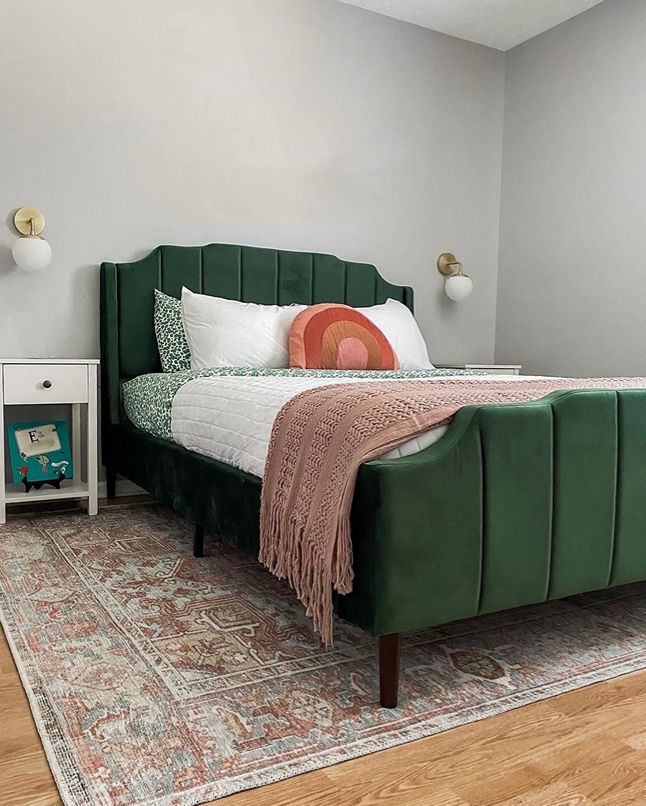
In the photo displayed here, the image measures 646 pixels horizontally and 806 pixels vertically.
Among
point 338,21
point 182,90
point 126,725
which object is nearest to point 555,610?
point 126,725

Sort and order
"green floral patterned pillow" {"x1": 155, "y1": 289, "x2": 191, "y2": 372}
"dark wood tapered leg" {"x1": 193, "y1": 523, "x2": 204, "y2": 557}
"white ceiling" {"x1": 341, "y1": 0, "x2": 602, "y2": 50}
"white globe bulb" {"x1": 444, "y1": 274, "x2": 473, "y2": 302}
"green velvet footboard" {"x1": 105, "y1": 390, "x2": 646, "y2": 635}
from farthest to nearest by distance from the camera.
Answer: "white globe bulb" {"x1": 444, "y1": 274, "x2": 473, "y2": 302} → "white ceiling" {"x1": 341, "y1": 0, "x2": 602, "y2": 50} → "green floral patterned pillow" {"x1": 155, "y1": 289, "x2": 191, "y2": 372} → "dark wood tapered leg" {"x1": 193, "y1": 523, "x2": 204, "y2": 557} → "green velvet footboard" {"x1": 105, "y1": 390, "x2": 646, "y2": 635}

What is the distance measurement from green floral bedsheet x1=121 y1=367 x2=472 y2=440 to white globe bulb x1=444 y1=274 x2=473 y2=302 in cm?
129

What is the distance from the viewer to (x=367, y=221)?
4.10m

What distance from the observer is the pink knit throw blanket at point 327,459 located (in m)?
1.54

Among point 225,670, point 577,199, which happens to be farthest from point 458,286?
point 225,670

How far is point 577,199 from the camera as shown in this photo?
3998 millimetres

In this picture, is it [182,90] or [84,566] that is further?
[182,90]

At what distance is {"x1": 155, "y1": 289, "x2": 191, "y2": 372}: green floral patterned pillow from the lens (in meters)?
3.32

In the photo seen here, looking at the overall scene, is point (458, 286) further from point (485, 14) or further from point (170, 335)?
point (170, 335)

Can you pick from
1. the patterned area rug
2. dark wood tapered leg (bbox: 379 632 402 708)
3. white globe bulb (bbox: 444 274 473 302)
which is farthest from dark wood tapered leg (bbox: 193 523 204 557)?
white globe bulb (bbox: 444 274 473 302)

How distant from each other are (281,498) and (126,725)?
1.98 feet

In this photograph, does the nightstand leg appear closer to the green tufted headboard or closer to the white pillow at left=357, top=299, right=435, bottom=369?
the green tufted headboard

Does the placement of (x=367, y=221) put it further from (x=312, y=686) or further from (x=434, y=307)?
(x=312, y=686)

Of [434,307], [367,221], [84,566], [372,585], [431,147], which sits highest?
[431,147]
